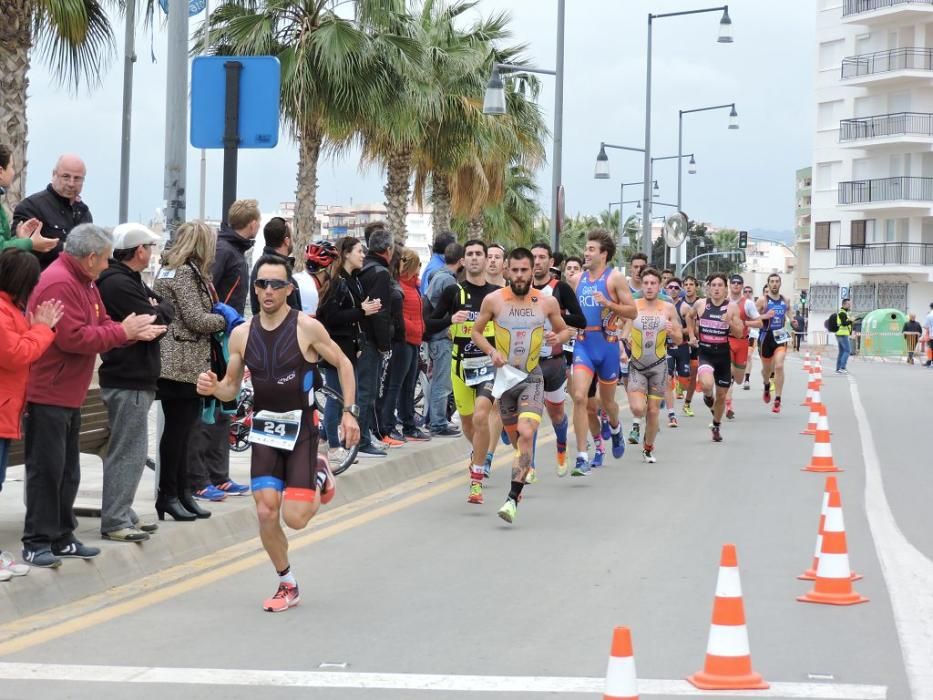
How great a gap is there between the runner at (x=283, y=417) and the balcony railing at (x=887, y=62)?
214ft

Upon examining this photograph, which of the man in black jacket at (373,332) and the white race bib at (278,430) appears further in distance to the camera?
the man in black jacket at (373,332)

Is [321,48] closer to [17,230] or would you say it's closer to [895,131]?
[17,230]

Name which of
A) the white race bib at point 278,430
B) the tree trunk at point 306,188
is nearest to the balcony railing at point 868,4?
the tree trunk at point 306,188

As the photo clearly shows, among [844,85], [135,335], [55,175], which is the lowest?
[135,335]

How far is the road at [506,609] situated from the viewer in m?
6.30

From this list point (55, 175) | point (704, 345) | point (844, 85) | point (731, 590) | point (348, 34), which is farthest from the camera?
point (844, 85)

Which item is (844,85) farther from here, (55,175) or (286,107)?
(55,175)

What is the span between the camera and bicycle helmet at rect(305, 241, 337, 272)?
41.6 feet

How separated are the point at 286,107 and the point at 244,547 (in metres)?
14.4

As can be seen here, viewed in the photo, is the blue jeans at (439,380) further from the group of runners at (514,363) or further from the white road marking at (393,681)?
the white road marking at (393,681)

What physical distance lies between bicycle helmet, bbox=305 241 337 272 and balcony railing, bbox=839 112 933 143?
197 ft

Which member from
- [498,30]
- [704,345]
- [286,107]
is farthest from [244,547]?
[498,30]

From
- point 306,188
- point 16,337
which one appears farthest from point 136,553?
point 306,188

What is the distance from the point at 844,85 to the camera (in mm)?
70812
